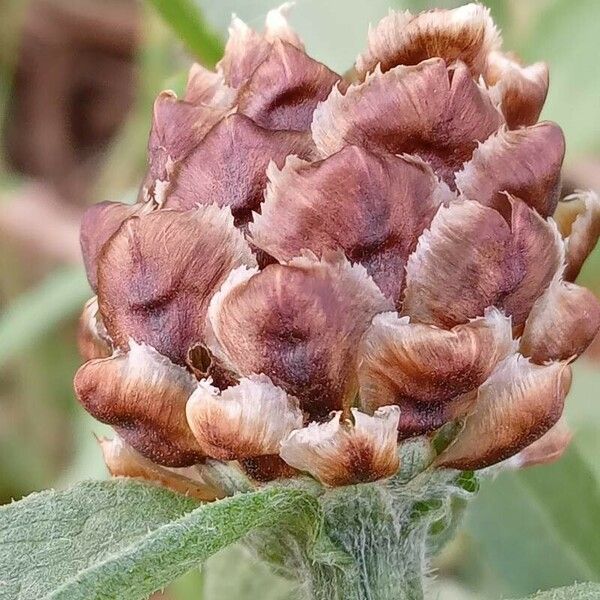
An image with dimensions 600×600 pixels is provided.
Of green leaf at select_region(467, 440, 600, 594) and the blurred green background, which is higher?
the blurred green background

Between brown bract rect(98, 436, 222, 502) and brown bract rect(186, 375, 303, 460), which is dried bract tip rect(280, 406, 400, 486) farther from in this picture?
brown bract rect(98, 436, 222, 502)

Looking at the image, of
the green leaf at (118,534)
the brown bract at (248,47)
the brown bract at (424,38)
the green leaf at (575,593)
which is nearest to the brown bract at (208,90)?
the brown bract at (248,47)

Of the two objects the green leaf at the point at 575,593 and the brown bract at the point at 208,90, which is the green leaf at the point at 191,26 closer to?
the brown bract at the point at 208,90

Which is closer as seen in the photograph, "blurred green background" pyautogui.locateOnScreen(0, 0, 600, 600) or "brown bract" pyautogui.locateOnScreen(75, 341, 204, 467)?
"brown bract" pyautogui.locateOnScreen(75, 341, 204, 467)

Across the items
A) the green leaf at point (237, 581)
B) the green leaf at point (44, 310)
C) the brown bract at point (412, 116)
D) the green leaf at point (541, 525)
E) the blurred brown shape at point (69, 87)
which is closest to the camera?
the brown bract at point (412, 116)

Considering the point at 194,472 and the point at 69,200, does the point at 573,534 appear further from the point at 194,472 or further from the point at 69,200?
the point at 69,200

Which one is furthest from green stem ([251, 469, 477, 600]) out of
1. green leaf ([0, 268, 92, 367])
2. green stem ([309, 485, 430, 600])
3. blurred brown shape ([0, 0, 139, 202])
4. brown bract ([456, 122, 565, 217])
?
blurred brown shape ([0, 0, 139, 202])
